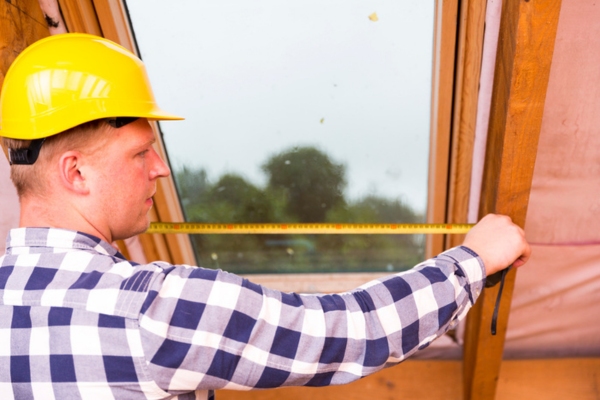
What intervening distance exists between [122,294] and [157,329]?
0.10 metres

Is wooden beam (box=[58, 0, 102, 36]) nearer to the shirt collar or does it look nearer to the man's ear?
the man's ear

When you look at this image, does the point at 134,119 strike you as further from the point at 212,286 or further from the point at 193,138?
the point at 193,138

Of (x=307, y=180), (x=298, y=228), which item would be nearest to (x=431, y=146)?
(x=307, y=180)

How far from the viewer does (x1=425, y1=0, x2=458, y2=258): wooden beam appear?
5.23ft

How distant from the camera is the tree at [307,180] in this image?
2016 millimetres

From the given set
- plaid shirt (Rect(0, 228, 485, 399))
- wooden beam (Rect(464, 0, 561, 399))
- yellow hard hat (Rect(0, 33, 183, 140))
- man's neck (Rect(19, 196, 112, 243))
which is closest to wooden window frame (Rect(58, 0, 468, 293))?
wooden beam (Rect(464, 0, 561, 399))

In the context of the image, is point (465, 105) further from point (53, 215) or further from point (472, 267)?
point (53, 215)

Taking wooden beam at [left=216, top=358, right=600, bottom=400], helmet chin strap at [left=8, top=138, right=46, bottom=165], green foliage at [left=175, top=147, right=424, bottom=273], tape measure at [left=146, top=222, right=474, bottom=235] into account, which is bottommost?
wooden beam at [left=216, top=358, right=600, bottom=400]

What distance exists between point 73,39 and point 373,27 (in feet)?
3.27

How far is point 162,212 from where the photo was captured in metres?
2.15

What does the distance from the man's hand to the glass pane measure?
674 millimetres

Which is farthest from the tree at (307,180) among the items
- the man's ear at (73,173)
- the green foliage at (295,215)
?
the man's ear at (73,173)

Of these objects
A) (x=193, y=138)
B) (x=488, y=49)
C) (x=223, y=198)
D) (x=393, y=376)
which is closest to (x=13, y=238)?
(x=193, y=138)

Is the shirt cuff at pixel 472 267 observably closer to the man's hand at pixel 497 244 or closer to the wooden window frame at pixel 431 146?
the man's hand at pixel 497 244
